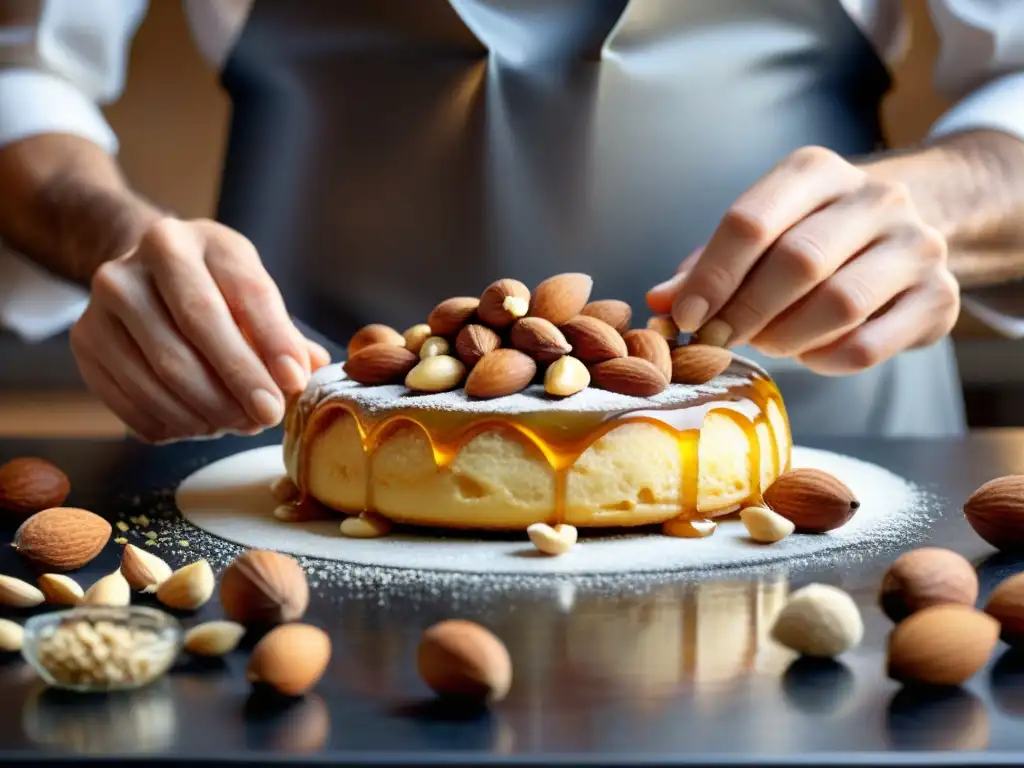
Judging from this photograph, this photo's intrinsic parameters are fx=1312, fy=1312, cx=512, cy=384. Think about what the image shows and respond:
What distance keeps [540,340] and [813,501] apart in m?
0.24

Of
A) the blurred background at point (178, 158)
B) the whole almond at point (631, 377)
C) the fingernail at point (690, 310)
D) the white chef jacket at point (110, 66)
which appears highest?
the white chef jacket at point (110, 66)

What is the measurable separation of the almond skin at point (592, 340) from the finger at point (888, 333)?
0.92 ft

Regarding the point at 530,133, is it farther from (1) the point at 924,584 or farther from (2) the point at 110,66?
(1) the point at 924,584

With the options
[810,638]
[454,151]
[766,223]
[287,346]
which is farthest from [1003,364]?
[810,638]

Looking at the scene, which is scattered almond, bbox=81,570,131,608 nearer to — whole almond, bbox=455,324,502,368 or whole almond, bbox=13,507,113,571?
whole almond, bbox=13,507,113,571

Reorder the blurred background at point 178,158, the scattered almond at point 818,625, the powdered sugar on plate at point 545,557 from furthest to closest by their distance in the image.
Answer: the blurred background at point 178,158
the powdered sugar on plate at point 545,557
the scattered almond at point 818,625

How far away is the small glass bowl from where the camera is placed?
0.66 meters

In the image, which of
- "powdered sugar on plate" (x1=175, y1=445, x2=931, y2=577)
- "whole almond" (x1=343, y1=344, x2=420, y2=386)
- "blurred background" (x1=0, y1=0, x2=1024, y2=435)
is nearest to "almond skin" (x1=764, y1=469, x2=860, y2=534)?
"powdered sugar on plate" (x1=175, y1=445, x2=931, y2=577)

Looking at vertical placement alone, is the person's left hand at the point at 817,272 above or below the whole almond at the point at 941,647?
above

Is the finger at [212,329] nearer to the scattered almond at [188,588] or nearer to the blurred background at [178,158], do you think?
the scattered almond at [188,588]

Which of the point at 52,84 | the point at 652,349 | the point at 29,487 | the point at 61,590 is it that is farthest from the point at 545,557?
the point at 52,84

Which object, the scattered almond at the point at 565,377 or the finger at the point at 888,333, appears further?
the finger at the point at 888,333

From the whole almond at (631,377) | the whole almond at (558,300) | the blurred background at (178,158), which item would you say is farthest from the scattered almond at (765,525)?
the blurred background at (178,158)

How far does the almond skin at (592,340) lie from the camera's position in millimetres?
1042
